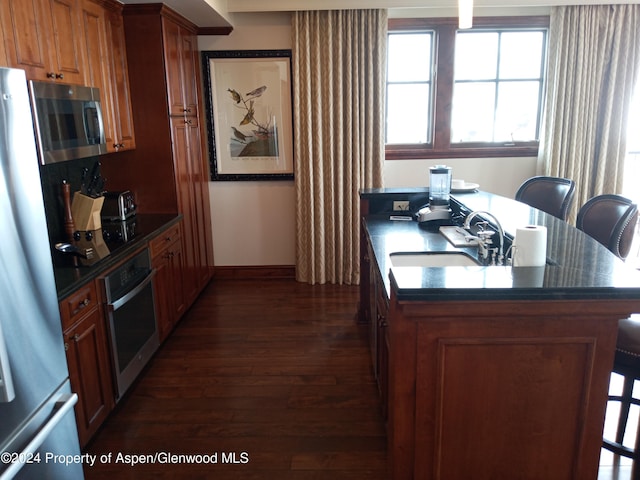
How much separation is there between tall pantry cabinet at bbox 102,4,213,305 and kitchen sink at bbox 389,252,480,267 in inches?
79.1

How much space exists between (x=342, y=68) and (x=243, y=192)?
149cm

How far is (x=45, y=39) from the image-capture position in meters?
2.34

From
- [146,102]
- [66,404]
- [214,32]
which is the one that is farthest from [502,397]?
[214,32]

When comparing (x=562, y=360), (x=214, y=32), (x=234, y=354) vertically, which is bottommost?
(x=234, y=354)

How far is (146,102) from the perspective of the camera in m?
3.46

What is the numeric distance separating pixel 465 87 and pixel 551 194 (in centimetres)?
156

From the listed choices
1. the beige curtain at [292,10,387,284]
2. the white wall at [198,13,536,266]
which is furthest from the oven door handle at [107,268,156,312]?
the beige curtain at [292,10,387,284]

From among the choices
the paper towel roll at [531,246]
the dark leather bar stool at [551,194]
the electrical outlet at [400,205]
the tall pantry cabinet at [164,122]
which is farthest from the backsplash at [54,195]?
the dark leather bar stool at [551,194]

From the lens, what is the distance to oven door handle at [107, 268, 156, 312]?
2427mm

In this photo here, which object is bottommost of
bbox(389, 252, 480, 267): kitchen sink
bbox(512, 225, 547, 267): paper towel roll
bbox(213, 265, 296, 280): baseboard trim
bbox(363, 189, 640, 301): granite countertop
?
bbox(213, 265, 296, 280): baseboard trim

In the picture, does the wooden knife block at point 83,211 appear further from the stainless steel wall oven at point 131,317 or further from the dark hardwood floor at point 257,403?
the dark hardwood floor at point 257,403

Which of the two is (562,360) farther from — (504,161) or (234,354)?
(504,161)

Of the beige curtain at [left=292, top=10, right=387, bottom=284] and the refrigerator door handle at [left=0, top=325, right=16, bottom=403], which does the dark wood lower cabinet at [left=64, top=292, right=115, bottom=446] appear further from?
the beige curtain at [left=292, top=10, right=387, bottom=284]

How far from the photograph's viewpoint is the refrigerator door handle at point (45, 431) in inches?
53.1
